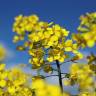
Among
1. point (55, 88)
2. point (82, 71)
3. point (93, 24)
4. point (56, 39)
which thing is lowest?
point (55, 88)

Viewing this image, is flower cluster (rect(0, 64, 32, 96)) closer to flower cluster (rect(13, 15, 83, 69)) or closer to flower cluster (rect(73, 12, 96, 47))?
flower cluster (rect(13, 15, 83, 69))

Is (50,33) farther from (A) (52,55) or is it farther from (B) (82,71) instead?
(B) (82,71)

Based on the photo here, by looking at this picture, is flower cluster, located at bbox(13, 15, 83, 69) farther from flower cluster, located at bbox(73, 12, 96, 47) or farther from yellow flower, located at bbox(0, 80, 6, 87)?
flower cluster, located at bbox(73, 12, 96, 47)

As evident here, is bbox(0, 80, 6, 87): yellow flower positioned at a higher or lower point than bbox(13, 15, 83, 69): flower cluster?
lower

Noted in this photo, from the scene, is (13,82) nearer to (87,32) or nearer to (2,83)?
(2,83)

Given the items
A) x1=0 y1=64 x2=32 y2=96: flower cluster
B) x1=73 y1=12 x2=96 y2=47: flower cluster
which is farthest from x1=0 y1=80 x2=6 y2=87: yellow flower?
x1=73 y1=12 x2=96 y2=47: flower cluster

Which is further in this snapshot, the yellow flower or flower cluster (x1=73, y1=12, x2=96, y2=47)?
the yellow flower

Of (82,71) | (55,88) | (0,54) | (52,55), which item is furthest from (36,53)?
(55,88)

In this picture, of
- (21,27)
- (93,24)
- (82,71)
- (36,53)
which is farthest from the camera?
(36,53)

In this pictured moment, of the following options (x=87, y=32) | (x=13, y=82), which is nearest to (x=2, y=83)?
(x=13, y=82)

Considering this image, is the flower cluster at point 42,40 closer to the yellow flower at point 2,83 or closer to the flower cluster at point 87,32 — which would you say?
the yellow flower at point 2,83

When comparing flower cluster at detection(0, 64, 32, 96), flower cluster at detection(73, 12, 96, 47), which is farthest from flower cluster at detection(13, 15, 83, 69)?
flower cluster at detection(73, 12, 96, 47)
